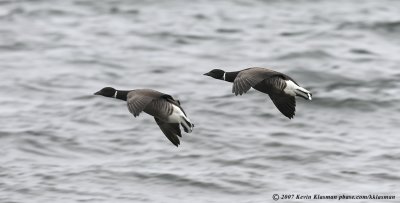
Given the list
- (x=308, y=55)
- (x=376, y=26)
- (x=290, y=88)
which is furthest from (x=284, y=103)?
(x=376, y=26)

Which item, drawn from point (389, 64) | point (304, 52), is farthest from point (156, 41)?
point (389, 64)

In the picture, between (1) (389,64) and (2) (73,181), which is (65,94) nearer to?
(2) (73,181)

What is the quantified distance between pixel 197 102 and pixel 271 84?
6.92 meters

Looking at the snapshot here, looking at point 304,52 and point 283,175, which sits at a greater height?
point 304,52

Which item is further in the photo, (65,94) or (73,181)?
(65,94)

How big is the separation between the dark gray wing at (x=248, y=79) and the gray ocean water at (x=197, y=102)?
3.11m

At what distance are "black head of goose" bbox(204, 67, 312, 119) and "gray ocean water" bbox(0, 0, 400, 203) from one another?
2.53 m

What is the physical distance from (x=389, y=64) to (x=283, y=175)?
6227 mm

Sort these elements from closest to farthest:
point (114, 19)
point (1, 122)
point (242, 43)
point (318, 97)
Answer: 1. point (1, 122)
2. point (318, 97)
3. point (242, 43)
4. point (114, 19)

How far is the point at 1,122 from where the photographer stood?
17219 mm

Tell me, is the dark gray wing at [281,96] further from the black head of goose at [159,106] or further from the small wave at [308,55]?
the small wave at [308,55]

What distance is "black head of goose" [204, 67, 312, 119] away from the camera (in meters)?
10.9

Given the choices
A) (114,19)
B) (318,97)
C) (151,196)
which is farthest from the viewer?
(114,19)

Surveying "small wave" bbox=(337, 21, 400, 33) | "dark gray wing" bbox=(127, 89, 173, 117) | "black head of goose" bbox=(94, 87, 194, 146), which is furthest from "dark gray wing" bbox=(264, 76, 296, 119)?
"small wave" bbox=(337, 21, 400, 33)
